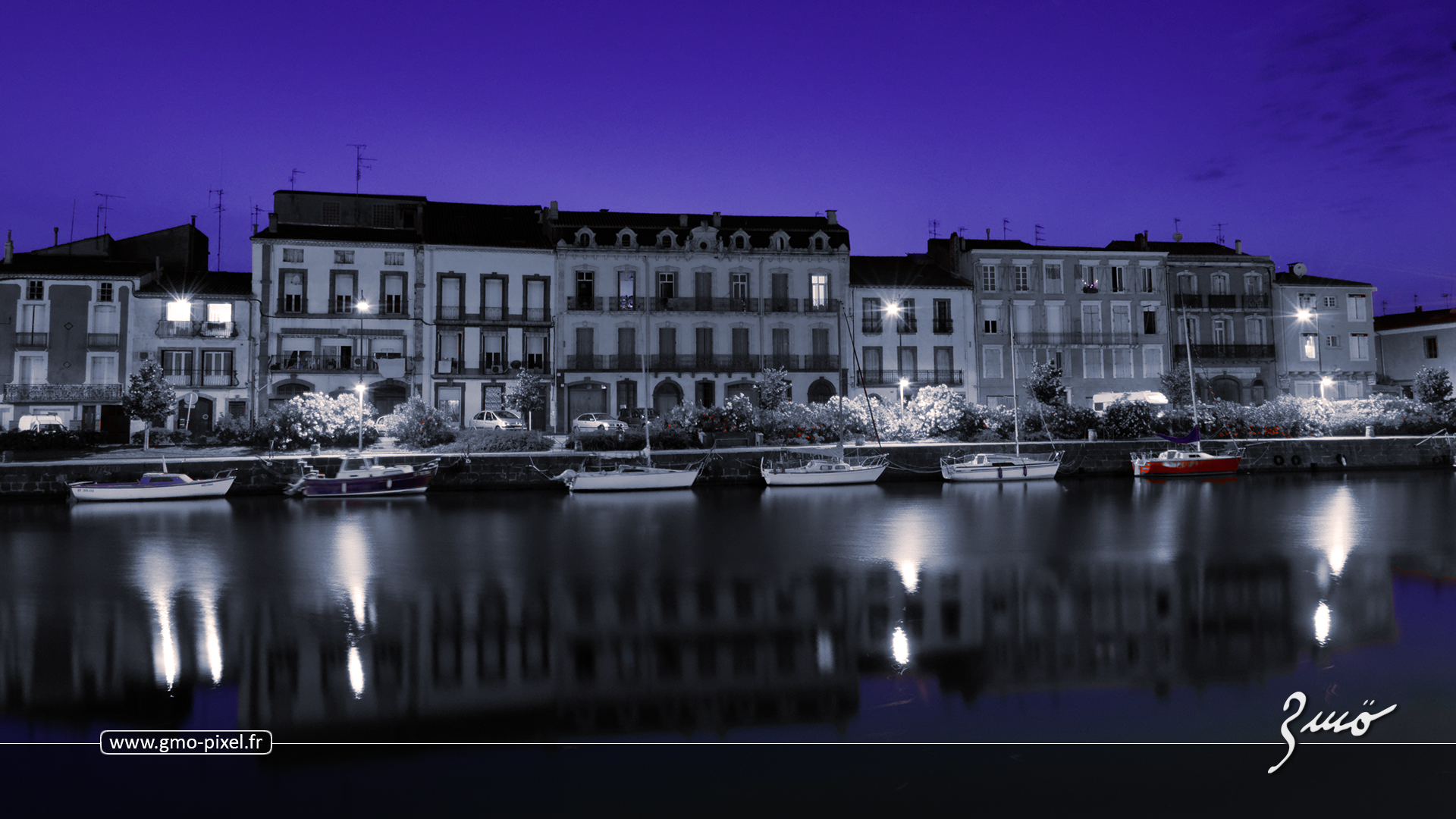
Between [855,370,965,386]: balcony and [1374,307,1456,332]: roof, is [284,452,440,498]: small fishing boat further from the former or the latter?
[1374,307,1456,332]: roof

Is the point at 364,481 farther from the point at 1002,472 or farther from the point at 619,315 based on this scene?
the point at 1002,472

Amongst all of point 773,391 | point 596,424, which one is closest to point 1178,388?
point 773,391

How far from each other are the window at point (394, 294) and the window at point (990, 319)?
101 feet

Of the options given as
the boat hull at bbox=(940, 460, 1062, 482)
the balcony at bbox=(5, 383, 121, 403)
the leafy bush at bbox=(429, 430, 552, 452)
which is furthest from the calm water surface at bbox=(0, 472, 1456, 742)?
the balcony at bbox=(5, 383, 121, 403)

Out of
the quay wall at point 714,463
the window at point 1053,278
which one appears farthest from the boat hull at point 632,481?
the window at point 1053,278

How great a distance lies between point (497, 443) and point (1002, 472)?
64.7ft

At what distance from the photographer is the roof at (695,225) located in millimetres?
44500

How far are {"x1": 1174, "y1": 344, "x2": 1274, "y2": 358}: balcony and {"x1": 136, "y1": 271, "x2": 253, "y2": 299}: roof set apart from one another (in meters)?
50.1

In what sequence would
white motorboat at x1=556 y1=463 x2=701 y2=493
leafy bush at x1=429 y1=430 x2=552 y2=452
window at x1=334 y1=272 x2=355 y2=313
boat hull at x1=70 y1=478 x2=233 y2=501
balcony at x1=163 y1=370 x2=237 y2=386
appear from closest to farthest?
boat hull at x1=70 y1=478 x2=233 y2=501, white motorboat at x1=556 y1=463 x2=701 y2=493, leafy bush at x1=429 y1=430 x2=552 y2=452, balcony at x1=163 y1=370 x2=237 y2=386, window at x1=334 y1=272 x2=355 y2=313

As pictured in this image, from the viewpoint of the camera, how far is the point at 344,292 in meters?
41.4

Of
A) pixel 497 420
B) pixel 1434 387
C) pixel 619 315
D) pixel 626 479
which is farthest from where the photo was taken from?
pixel 619 315

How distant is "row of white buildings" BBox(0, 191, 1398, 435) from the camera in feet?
130

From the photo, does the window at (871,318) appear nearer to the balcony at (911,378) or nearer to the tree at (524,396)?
the balcony at (911,378)
